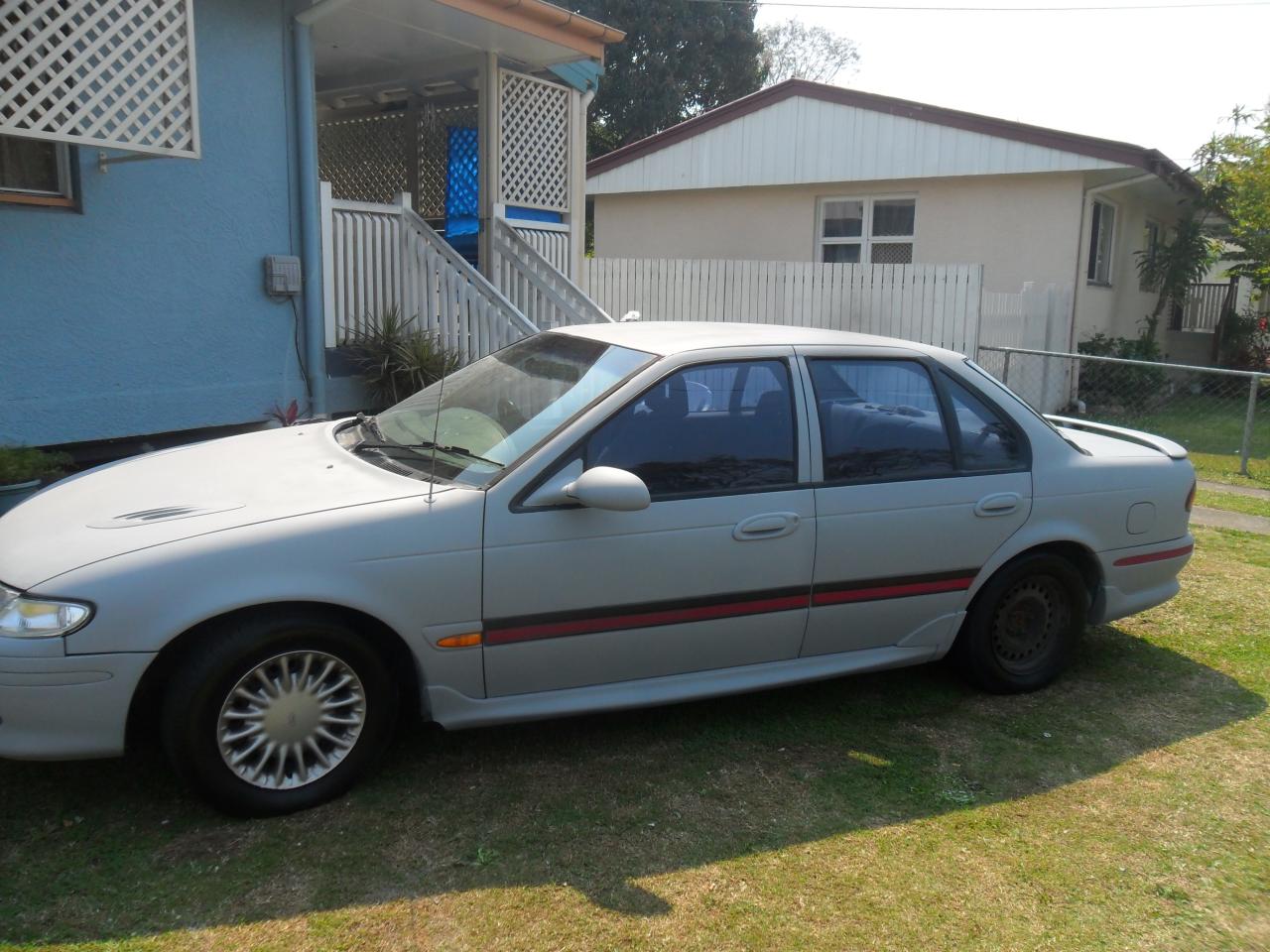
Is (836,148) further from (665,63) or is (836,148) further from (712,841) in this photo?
(665,63)

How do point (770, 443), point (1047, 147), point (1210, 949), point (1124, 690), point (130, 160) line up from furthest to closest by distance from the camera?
1. point (1047, 147)
2. point (130, 160)
3. point (1124, 690)
4. point (770, 443)
5. point (1210, 949)

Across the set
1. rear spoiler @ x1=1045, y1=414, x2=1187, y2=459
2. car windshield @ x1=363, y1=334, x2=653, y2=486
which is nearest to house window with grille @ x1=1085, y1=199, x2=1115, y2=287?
rear spoiler @ x1=1045, y1=414, x2=1187, y2=459

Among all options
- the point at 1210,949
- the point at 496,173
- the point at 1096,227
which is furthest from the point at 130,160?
the point at 1096,227

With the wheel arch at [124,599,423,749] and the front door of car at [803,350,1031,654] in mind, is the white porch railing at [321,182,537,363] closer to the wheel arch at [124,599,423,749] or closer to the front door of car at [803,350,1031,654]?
the front door of car at [803,350,1031,654]

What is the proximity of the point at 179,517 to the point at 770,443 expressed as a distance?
2.10 m

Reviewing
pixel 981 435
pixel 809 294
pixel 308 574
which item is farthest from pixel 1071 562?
pixel 809 294

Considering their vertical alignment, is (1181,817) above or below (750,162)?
below

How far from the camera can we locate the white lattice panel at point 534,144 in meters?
10.1

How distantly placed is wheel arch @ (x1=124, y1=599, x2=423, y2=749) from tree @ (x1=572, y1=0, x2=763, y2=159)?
1209 inches

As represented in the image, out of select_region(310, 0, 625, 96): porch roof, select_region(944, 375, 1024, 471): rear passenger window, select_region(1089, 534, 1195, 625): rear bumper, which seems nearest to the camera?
select_region(944, 375, 1024, 471): rear passenger window

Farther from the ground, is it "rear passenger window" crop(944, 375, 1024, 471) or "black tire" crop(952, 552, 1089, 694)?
"rear passenger window" crop(944, 375, 1024, 471)

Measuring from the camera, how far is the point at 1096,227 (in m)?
16.4

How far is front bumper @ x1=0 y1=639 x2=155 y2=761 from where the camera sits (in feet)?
10.3

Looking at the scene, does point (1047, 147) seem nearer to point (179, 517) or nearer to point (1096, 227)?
point (1096, 227)
